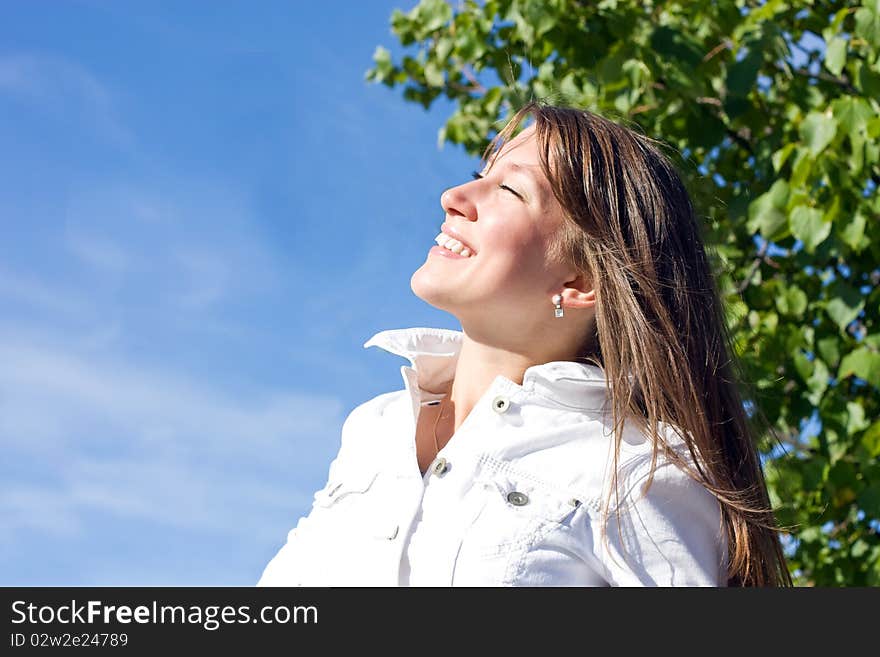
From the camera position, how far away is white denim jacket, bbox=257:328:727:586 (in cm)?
121

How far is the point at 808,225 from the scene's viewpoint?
2.43m

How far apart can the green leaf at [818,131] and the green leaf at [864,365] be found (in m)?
0.52

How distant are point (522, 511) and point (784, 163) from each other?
1.82m

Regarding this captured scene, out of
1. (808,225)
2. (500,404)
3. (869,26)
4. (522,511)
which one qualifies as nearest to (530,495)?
(522,511)

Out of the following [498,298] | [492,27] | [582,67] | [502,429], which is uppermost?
[492,27]

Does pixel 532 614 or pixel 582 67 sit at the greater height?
pixel 582 67

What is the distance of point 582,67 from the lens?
9.64ft

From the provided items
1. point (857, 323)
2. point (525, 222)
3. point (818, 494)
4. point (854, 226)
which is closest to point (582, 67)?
point (854, 226)

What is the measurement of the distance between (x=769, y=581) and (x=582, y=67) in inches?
76.9

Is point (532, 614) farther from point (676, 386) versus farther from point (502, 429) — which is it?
point (676, 386)

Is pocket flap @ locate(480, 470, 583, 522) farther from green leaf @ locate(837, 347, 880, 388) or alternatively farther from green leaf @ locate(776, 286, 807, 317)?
green leaf @ locate(776, 286, 807, 317)

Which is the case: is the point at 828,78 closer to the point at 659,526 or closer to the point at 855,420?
the point at 855,420

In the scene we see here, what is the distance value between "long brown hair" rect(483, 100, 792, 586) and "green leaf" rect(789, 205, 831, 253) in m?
1.03

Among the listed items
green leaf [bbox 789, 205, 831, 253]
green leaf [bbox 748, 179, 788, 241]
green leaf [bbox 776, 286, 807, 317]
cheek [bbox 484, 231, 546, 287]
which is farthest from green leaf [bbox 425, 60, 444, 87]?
cheek [bbox 484, 231, 546, 287]
